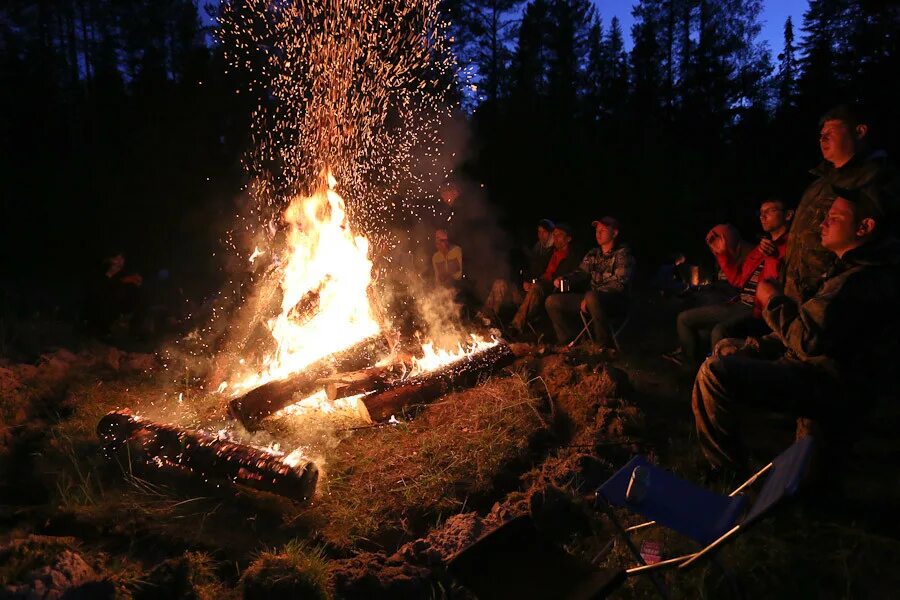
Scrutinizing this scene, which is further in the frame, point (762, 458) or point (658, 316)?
point (658, 316)

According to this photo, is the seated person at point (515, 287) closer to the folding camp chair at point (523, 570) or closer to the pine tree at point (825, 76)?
the folding camp chair at point (523, 570)

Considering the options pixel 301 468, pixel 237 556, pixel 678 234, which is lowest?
pixel 237 556

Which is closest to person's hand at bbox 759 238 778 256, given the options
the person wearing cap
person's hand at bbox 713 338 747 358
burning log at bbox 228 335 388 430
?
the person wearing cap

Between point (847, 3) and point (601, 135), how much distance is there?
14.5 meters

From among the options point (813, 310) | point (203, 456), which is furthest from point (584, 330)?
point (203, 456)

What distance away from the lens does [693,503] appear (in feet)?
9.63

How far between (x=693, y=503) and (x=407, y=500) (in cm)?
176

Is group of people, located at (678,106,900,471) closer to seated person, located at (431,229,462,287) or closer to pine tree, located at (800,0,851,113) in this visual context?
seated person, located at (431,229,462,287)

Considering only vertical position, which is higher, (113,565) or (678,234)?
(678,234)

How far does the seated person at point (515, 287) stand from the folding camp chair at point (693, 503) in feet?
15.5

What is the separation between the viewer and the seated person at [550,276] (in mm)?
7352

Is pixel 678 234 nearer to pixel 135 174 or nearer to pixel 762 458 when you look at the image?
pixel 762 458

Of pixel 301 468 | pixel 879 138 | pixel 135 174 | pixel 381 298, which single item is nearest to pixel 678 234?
pixel 879 138

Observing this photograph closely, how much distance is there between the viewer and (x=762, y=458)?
4.14 metres
